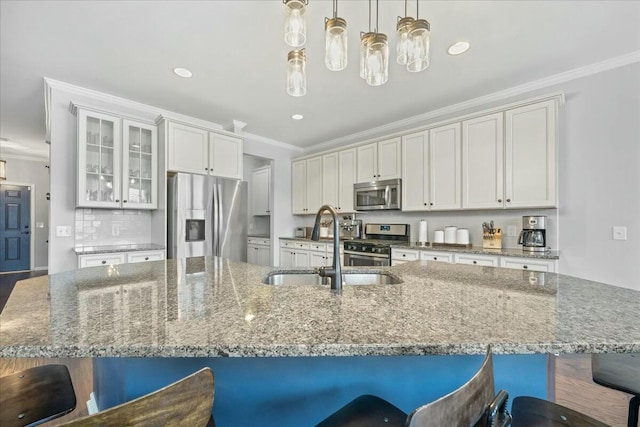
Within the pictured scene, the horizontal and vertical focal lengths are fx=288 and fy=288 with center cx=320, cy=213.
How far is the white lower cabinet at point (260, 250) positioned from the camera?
5.29 m

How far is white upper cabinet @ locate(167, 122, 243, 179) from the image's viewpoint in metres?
3.54

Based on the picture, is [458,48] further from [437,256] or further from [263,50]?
[437,256]

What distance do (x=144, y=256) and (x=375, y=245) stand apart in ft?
8.94

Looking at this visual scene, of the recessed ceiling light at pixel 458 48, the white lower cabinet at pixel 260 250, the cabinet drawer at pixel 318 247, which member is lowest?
the white lower cabinet at pixel 260 250

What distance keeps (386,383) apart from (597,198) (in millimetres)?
2991

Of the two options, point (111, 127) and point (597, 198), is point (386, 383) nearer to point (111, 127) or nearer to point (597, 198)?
point (597, 198)

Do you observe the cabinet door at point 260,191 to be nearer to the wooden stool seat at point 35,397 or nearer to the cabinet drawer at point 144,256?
the cabinet drawer at point 144,256

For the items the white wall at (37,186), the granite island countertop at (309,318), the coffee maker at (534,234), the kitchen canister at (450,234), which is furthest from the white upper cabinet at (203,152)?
the white wall at (37,186)

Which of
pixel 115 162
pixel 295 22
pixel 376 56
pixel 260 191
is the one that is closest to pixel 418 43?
pixel 376 56

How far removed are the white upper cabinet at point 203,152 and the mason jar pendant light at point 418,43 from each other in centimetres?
304

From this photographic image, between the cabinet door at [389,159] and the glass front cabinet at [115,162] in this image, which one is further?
the cabinet door at [389,159]

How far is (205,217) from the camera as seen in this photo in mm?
3713

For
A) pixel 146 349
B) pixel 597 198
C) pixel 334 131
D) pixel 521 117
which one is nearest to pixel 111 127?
pixel 334 131

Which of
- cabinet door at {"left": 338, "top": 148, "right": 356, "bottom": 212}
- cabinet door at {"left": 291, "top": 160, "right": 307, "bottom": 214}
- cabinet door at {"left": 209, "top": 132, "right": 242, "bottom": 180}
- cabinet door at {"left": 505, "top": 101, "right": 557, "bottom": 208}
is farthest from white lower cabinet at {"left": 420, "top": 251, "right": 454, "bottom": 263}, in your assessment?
cabinet door at {"left": 209, "top": 132, "right": 242, "bottom": 180}
